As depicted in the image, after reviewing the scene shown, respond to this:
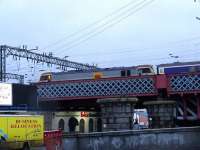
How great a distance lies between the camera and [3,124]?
33969 mm

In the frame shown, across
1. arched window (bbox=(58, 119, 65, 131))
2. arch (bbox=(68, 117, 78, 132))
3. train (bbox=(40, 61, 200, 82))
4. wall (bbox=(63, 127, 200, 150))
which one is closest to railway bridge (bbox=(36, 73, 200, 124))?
train (bbox=(40, 61, 200, 82))

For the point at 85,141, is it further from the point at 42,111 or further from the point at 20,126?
the point at 42,111

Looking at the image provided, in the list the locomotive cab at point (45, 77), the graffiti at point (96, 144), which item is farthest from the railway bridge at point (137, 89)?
the graffiti at point (96, 144)

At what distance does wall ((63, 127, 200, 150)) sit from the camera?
123ft

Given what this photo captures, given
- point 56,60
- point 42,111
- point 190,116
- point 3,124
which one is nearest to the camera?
point 3,124

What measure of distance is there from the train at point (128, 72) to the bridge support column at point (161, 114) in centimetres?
815

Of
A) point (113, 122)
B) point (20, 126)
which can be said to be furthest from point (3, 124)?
point (113, 122)

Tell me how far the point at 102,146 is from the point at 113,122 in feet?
20.7

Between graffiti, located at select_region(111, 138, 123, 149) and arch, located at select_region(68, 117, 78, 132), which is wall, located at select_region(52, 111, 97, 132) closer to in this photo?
arch, located at select_region(68, 117, 78, 132)

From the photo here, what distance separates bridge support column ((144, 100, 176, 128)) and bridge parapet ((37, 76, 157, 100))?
690 cm

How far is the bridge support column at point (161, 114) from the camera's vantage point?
149ft

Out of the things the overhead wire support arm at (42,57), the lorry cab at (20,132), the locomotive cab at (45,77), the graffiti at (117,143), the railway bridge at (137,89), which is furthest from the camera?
the overhead wire support arm at (42,57)

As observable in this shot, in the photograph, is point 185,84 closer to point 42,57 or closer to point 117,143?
point 117,143

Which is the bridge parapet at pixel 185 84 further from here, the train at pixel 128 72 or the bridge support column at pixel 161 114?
the bridge support column at pixel 161 114
